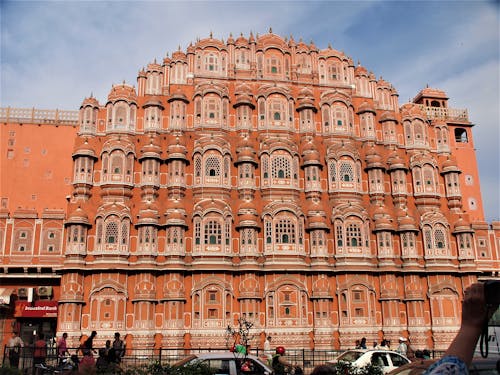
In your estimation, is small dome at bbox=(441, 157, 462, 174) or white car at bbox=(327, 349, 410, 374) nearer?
white car at bbox=(327, 349, 410, 374)

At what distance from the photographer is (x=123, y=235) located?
35.4 m

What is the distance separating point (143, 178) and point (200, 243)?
638 centimetres

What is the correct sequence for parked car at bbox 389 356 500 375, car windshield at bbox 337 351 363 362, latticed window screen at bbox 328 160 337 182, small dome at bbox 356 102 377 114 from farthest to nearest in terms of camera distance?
1. small dome at bbox 356 102 377 114
2. latticed window screen at bbox 328 160 337 182
3. car windshield at bbox 337 351 363 362
4. parked car at bbox 389 356 500 375

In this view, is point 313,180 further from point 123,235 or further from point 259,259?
point 123,235

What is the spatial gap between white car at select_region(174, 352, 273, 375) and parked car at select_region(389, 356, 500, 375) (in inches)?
263

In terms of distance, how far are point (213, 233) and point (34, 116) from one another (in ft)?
76.8

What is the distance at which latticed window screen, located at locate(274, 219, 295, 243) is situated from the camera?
3644 cm

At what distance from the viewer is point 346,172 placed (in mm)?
39750

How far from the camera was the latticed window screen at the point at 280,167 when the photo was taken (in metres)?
38.5

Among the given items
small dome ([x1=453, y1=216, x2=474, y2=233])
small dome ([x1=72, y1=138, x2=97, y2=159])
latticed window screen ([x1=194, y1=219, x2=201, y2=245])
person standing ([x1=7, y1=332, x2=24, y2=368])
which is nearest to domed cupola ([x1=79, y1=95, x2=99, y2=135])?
small dome ([x1=72, y1=138, x2=97, y2=159])

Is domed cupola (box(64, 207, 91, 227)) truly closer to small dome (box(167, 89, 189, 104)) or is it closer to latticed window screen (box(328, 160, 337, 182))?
small dome (box(167, 89, 189, 104))

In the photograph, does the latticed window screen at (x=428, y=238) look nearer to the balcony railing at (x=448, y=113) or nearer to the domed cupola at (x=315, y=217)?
the domed cupola at (x=315, y=217)

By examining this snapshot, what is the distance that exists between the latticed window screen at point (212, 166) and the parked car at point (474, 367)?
28.0 m

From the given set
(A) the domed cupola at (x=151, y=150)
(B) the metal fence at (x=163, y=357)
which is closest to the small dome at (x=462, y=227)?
(B) the metal fence at (x=163, y=357)
